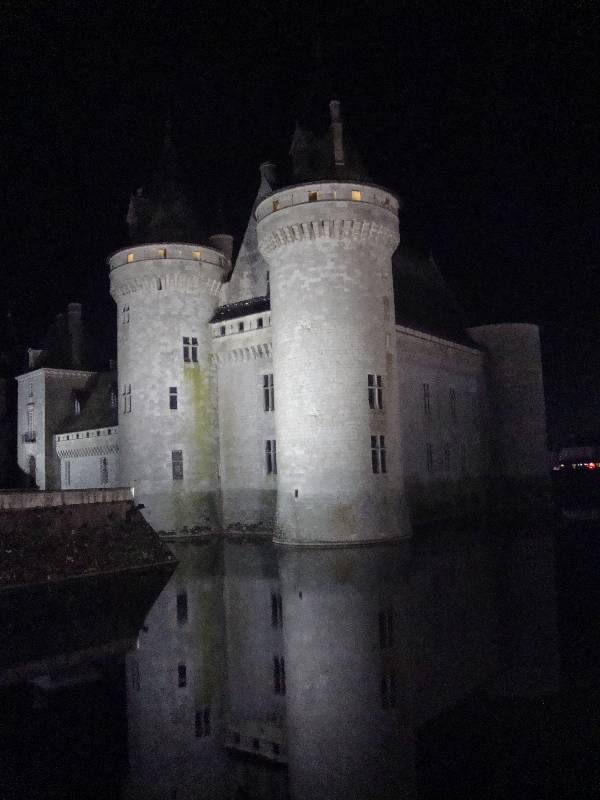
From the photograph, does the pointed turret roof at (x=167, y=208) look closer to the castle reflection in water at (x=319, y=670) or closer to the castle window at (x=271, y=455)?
the castle window at (x=271, y=455)

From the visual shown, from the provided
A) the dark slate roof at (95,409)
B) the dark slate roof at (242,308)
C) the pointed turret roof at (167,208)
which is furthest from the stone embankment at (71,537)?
the dark slate roof at (95,409)

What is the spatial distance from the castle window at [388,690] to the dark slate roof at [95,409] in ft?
106

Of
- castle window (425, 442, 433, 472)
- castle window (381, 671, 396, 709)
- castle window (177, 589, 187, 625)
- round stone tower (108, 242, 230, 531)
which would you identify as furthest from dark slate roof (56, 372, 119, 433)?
castle window (381, 671, 396, 709)

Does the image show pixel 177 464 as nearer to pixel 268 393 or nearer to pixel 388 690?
pixel 268 393

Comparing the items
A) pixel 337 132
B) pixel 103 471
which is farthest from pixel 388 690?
pixel 103 471

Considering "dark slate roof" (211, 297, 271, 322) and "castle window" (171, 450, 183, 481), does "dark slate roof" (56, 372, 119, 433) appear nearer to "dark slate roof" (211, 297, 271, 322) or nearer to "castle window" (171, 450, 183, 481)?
"castle window" (171, 450, 183, 481)

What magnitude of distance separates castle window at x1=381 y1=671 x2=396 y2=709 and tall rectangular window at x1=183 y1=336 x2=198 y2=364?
24072mm

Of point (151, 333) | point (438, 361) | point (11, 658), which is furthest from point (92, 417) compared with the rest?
point (11, 658)

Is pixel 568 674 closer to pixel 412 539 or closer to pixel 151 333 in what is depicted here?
pixel 412 539

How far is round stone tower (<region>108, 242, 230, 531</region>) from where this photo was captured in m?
32.1

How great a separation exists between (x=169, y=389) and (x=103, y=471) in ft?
37.4

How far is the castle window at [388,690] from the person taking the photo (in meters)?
9.28

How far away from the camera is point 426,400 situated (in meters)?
34.8

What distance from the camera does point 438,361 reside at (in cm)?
3606
